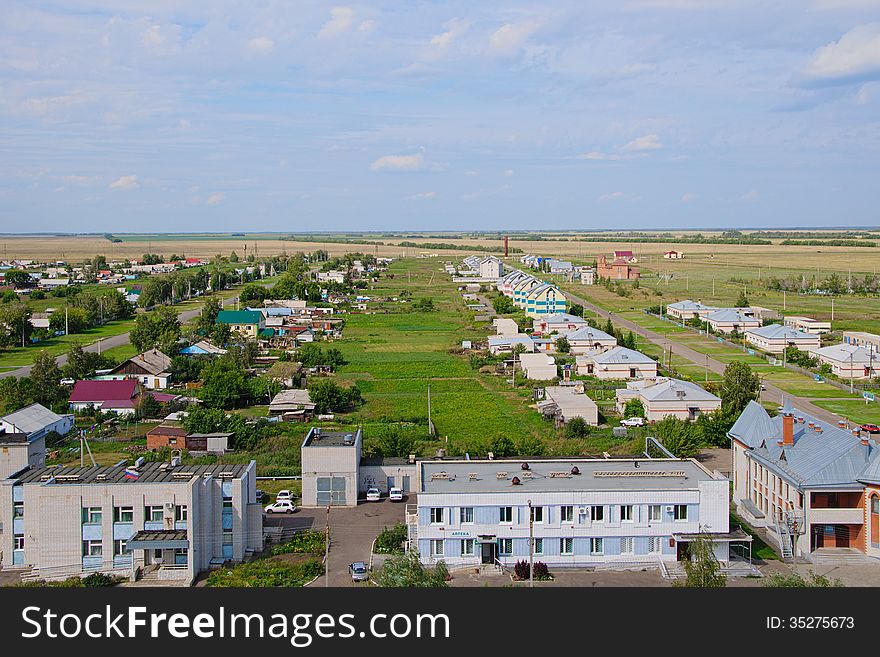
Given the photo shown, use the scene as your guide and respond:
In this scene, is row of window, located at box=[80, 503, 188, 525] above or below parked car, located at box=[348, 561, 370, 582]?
above

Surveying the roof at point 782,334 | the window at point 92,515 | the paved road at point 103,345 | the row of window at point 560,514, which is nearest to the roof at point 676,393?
the row of window at point 560,514

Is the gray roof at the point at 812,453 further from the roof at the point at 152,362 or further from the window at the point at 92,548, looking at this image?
the roof at the point at 152,362

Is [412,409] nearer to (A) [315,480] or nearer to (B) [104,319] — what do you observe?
(A) [315,480]

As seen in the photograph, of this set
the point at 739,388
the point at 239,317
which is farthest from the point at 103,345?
the point at 739,388

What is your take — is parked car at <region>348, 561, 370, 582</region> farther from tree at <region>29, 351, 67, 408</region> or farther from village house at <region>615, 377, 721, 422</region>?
tree at <region>29, 351, 67, 408</region>

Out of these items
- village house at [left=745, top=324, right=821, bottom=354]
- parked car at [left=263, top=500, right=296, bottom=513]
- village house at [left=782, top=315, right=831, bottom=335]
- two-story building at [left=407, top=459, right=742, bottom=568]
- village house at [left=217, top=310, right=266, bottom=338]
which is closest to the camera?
two-story building at [left=407, top=459, right=742, bottom=568]

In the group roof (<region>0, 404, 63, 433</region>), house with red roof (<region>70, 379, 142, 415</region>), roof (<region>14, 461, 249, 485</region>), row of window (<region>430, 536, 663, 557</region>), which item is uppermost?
roof (<region>14, 461, 249, 485</region>)

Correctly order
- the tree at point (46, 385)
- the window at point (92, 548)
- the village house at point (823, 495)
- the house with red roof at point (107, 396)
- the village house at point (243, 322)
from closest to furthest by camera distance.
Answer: the window at point (92, 548) → the village house at point (823, 495) → the house with red roof at point (107, 396) → the tree at point (46, 385) → the village house at point (243, 322)

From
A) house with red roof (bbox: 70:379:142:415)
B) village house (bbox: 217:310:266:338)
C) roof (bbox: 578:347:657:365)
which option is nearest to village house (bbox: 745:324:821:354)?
roof (bbox: 578:347:657:365)
